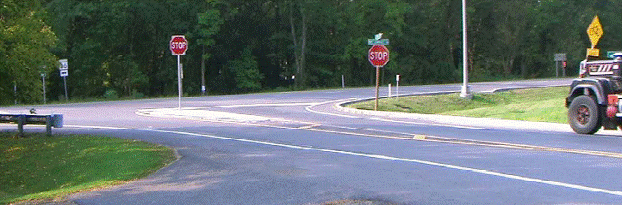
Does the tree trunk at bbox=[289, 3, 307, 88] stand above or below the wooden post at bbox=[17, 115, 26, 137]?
above

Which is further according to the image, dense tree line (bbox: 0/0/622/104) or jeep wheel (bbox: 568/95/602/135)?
dense tree line (bbox: 0/0/622/104)

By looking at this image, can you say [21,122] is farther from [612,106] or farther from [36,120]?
[612,106]

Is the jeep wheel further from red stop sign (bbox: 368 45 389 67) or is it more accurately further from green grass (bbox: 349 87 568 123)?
red stop sign (bbox: 368 45 389 67)

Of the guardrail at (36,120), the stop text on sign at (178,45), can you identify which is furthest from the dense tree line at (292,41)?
the guardrail at (36,120)

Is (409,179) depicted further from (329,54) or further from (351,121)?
(329,54)

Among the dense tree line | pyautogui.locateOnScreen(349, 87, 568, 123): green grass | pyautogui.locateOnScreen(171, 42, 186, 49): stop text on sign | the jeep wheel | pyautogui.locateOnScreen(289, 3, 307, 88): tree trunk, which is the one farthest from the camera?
pyautogui.locateOnScreen(289, 3, 307, 88): tree trunk

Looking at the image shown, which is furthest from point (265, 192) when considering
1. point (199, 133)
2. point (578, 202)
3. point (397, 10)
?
point (397, 10)

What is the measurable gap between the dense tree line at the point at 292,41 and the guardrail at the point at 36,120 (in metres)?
27.5

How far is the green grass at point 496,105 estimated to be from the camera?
2439cm

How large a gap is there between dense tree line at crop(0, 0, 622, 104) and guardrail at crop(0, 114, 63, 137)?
27.5 meters

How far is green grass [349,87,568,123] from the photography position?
960 inches

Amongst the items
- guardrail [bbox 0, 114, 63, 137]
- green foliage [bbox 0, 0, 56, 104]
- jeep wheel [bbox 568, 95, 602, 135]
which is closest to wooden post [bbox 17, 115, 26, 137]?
guardrail [bbox 0, 114, 63, 137]

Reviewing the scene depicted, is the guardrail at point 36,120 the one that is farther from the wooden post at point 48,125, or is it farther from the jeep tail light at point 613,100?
the jeep tail light at point 613,100

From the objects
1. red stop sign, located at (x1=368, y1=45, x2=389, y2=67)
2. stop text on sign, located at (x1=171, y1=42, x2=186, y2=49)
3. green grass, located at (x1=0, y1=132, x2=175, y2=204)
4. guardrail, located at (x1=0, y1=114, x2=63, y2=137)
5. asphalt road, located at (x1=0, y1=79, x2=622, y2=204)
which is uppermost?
stop text on sign, located at (x1=171, y1=42, x2=186, y2=49)
